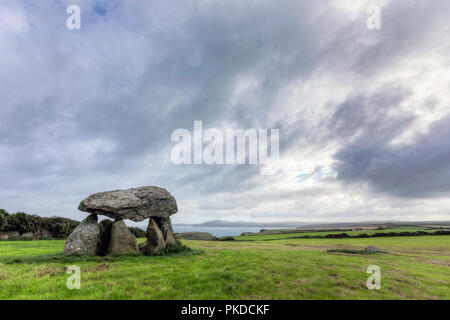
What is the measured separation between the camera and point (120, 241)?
14.4 meters

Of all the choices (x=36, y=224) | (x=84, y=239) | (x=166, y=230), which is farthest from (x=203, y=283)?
(x=36, y=224)

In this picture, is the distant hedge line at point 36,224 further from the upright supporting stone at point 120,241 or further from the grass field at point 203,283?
the upright supporting stone at point 120,241

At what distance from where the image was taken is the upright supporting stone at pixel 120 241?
14.1 meters

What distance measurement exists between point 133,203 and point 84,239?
3.75 m

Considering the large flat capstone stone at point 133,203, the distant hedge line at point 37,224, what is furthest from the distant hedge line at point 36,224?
the large flat capstone stone at point 133,203

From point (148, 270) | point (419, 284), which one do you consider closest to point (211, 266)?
point (148, 270)

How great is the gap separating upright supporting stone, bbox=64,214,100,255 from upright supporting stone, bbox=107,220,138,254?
1028mm

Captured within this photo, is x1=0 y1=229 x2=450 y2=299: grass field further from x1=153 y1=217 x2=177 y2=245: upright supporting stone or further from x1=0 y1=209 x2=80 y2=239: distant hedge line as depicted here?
x1=0 y1=209 x2=80 y2=239: distant hedge line

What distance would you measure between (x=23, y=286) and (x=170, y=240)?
9.98 metres

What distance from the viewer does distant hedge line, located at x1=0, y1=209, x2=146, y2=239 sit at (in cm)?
3052

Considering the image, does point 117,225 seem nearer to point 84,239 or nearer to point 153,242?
point 84,239

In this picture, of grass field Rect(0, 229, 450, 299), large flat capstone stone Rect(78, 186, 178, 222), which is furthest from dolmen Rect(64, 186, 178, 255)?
grass field Rect(0, 229, 450, 299)
